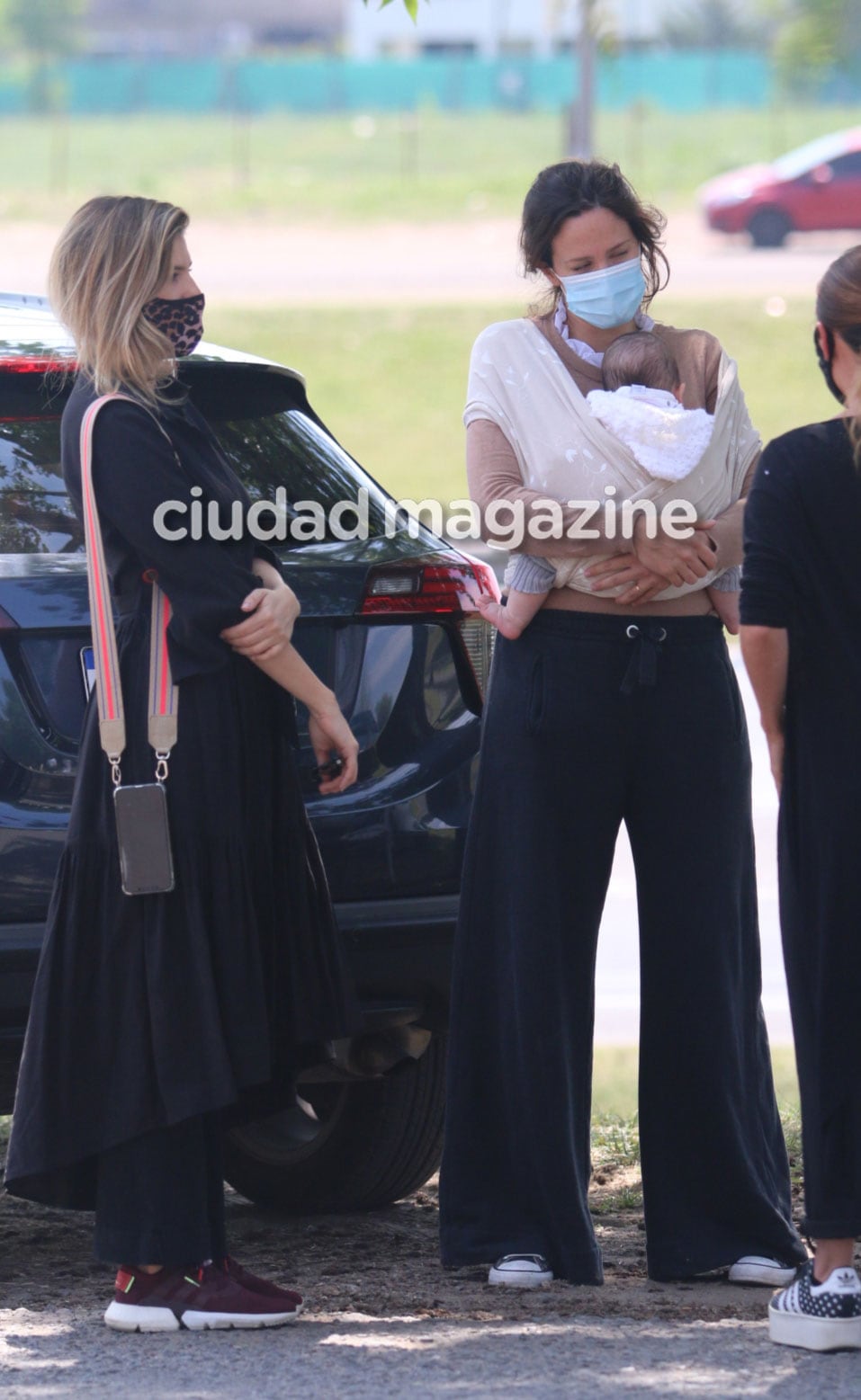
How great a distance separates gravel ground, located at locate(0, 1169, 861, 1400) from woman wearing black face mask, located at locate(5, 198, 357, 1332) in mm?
148

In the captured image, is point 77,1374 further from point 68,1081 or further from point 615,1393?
point 615,1393

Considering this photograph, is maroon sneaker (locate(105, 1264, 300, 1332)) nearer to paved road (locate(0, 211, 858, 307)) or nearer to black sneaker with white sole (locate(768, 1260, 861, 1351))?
black sneaker with white sole (locate(768, 1260, 861, 1351))

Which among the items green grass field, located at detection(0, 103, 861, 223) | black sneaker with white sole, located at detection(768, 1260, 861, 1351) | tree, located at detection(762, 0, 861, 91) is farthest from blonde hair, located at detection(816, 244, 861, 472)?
green grass field, located at detection(0, 103, 861, 223)

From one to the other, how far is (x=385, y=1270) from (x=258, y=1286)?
583 mm

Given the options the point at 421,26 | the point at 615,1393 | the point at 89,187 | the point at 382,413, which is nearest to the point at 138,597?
the point at 615,1393

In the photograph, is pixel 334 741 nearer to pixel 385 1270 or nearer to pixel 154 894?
pixel 154 894

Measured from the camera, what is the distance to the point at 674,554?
11.6 ft

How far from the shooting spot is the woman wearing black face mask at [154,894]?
10.7ft

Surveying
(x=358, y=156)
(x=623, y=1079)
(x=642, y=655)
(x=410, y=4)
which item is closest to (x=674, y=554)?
(x=642, y=655)

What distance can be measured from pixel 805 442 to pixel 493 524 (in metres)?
0.66

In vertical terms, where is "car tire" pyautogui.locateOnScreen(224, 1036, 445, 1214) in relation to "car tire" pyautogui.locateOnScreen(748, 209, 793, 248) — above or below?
below

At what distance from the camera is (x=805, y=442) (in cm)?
316

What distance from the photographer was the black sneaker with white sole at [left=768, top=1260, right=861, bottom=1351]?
10.4 feet

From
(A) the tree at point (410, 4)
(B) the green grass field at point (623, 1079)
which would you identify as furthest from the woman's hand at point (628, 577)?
(B) the green grass field at point (623, 1079)
